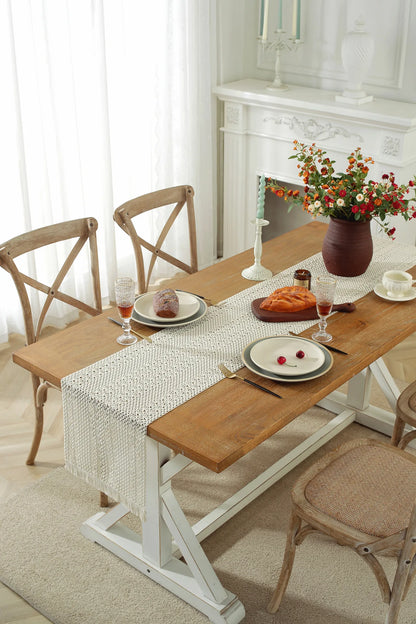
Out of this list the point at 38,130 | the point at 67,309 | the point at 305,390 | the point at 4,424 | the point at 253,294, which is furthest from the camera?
the point at 67,309

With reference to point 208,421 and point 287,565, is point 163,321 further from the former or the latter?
point 287,565

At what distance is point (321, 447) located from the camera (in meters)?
2.95

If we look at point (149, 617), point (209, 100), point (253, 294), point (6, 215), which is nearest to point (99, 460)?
point (149, 617)

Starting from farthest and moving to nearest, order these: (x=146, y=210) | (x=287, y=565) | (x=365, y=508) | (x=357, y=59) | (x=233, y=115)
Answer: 1. (x=233, y=115)
2. (x=357, y=59)
3. (x=146, y=210)
4. (x=287, y=565)
5. (x=365, y=508)

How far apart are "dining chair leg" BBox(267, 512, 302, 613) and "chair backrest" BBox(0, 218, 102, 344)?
3.81 ft

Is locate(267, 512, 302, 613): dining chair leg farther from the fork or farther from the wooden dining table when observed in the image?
the fork

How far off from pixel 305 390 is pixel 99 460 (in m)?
0.63

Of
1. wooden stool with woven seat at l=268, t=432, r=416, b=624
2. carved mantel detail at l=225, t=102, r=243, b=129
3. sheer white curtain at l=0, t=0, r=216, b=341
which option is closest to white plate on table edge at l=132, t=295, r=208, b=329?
wooden stool with woven seat at l=268, t=432, r=416, b=624

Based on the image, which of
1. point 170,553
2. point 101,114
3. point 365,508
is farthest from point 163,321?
point 101,114

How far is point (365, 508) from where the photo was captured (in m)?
2.01

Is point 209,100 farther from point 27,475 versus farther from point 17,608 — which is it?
point 17,608

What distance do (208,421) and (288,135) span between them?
2525 mm

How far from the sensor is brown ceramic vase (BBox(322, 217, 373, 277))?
8.41 feet

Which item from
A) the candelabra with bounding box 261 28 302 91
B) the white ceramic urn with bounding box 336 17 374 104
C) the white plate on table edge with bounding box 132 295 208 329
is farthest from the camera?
the candelabra with bounding box 261 28 302 91
